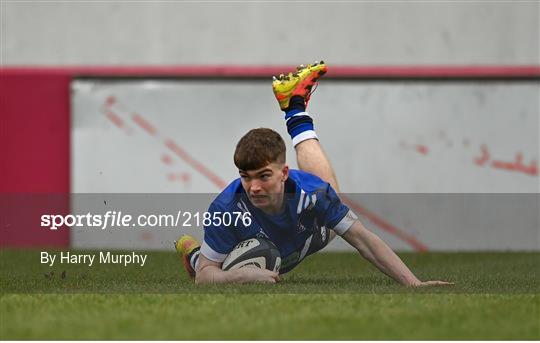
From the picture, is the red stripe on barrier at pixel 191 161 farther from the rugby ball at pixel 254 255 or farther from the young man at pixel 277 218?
the rugby ball at pixel 254 255

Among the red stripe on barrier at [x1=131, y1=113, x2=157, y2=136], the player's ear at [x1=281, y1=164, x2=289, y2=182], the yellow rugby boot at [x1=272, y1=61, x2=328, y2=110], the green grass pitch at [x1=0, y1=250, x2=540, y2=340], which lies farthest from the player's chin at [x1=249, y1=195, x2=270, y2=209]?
the red stripe on barrier at [x1=131, y1=113, x2=157, y2=136]

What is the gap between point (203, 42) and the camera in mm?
13383

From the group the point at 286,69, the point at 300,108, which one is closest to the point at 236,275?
the point at 300,108

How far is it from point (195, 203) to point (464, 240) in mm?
2787

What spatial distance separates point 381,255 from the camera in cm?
692

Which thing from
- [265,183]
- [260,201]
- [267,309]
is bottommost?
[267,309]

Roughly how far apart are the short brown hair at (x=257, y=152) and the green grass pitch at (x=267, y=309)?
66cm

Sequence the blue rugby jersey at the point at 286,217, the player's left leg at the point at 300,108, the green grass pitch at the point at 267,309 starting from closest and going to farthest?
the green grass pitch at the point at 267,309 → the blue rugby jersey at the point at 286,217 → the player's left leg at the point at 300,108

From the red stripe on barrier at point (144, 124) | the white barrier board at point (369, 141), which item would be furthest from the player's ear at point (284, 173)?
the red stripe on barrier at point (144, 124)

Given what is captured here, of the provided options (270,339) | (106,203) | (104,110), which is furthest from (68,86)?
(270,339)

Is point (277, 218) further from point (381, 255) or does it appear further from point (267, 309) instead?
point (267, 309)

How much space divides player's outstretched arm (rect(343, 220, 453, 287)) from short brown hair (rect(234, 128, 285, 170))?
1.96ft

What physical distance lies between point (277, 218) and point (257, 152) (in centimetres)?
55

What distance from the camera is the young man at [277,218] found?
6.82m
